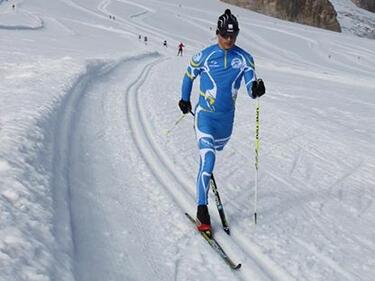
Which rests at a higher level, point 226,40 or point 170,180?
point 226,40

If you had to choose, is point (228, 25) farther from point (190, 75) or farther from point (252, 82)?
point (190, 75)

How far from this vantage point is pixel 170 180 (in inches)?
258

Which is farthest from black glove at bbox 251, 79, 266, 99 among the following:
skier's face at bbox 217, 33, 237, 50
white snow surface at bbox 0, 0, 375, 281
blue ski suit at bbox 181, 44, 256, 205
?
white snow surface at bbox 0, 0, 375, 281

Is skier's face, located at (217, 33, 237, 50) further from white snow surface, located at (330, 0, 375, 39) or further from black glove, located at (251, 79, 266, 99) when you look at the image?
white snow surface, located at (330, 0, 375, 39)

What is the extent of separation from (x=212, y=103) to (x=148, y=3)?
7649 cm

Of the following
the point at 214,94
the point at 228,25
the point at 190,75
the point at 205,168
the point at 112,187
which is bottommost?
the point at 112,187

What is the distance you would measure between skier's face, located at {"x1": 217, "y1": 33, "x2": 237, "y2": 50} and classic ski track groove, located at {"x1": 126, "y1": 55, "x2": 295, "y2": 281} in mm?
1882

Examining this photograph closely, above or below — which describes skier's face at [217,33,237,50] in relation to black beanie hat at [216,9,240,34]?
below

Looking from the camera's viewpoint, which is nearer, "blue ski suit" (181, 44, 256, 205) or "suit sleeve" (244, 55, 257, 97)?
"blue ski suit" (181, 44, 256, 205)

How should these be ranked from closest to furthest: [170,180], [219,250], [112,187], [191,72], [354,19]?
[219,250]
[191,72]
[112,187]
[170,180]
[354,19]

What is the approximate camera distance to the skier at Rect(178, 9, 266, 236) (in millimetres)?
5273

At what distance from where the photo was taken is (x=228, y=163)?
25.5ft

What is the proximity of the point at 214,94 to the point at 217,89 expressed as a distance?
64mm

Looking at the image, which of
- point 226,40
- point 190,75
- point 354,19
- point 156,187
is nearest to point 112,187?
point 156,187
